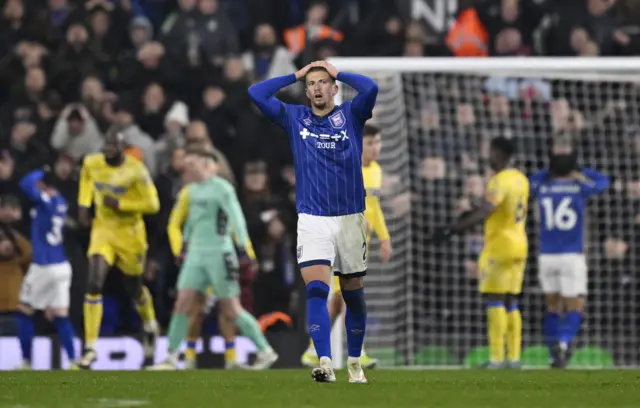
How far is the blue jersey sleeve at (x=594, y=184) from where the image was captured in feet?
45.2

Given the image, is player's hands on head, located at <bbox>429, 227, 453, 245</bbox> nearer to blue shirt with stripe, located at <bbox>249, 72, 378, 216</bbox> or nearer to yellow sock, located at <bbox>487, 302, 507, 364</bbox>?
yellow sock, located at <bbox>487, 302, 507, 364</bbox>

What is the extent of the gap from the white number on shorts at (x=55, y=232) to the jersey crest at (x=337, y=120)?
572 centimetres

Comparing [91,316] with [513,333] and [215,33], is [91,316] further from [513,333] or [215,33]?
[215,33]

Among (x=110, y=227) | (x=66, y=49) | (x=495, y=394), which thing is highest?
(x=66, y=49)

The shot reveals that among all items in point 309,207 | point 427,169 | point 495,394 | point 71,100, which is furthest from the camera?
point 71,100

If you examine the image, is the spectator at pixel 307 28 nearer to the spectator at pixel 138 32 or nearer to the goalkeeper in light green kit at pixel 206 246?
the spectator at pixel 138 32

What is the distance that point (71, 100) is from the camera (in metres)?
16.4

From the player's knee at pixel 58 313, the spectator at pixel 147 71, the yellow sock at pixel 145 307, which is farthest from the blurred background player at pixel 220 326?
the spectator at pixel 147 71

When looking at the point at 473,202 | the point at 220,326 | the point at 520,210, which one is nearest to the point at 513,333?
the point at 520,210

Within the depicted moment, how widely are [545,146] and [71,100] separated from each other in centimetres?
532

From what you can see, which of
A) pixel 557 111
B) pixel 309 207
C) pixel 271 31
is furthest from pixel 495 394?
pixel 271 31

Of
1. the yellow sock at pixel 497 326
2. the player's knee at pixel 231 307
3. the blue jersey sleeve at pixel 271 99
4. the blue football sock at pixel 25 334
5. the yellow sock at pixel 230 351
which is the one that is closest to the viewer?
the blue jersey sleeve at pixel 271 99

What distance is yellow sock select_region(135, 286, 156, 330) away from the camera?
1399 cm

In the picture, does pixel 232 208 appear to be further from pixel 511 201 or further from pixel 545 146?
pixel 545 146
